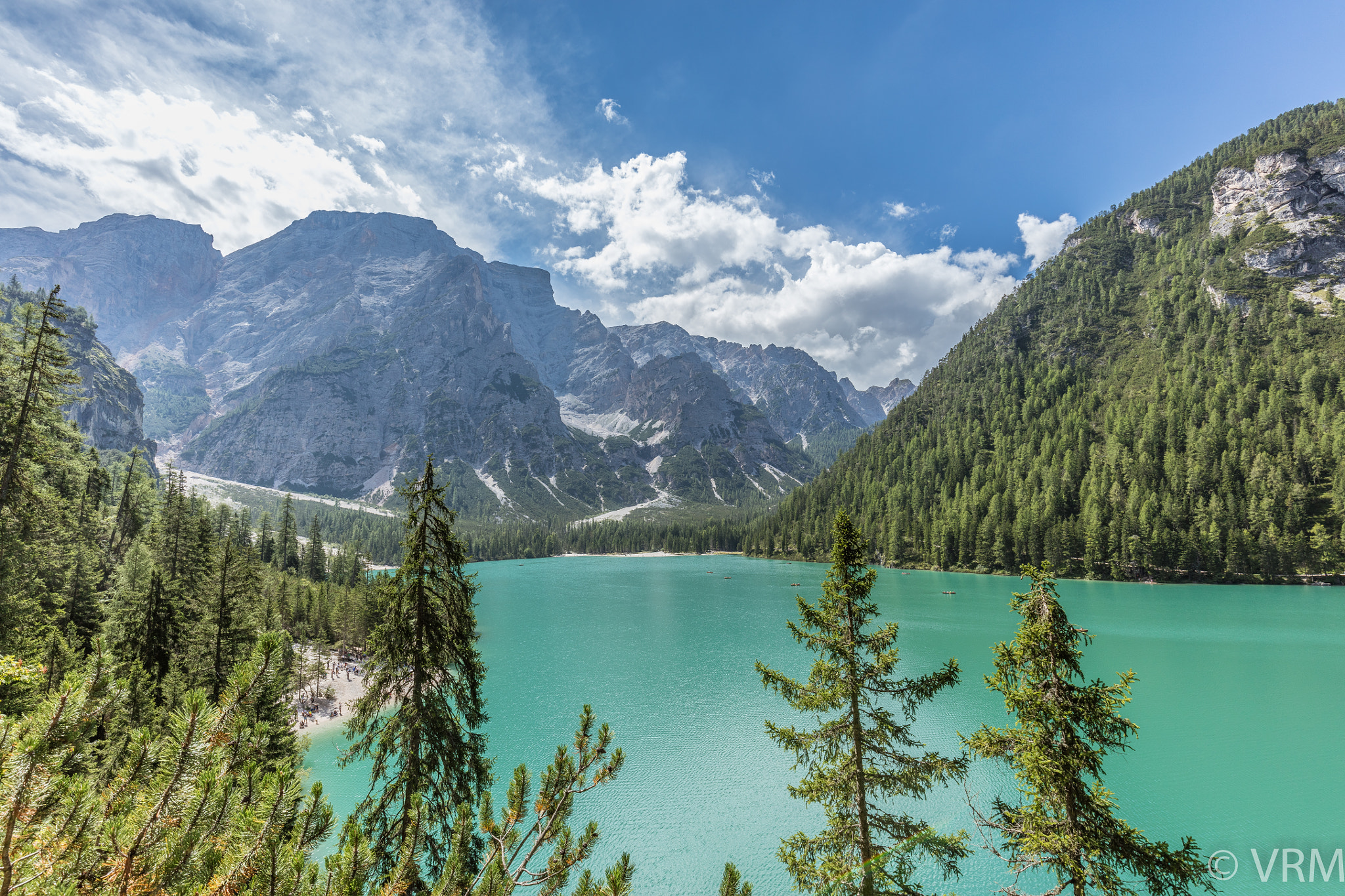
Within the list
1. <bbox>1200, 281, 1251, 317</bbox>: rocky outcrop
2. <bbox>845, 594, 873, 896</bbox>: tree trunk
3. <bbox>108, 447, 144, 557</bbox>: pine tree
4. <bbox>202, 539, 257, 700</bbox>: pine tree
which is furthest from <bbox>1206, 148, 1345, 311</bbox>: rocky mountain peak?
<bbox>108, 447, 144, 557</bbox>: pine tree

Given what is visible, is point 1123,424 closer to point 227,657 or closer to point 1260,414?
point 1260,414

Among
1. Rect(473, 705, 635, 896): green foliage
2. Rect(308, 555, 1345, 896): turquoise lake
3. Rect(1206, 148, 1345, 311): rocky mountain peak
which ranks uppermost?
Rect(1206, 148, 1345, 311): rocky mountain peak

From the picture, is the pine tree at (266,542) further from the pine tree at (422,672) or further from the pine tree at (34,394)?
the pine tree at (422,672)

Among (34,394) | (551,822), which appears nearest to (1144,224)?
(551,822)

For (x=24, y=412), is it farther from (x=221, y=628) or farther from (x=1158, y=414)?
(x=1158, y=414)

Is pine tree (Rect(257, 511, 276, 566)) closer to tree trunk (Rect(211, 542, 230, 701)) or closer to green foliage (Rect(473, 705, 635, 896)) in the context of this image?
tree trunk (Rect(211, 542, 230, 701))

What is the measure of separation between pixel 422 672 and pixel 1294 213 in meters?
237

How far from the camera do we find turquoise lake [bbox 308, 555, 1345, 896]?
2239 cm

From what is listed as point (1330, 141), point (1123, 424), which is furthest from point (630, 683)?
point (1330, 141)

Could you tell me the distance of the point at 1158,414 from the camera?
117m

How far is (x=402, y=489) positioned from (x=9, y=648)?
15.4 m

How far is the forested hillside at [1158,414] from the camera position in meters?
91.5

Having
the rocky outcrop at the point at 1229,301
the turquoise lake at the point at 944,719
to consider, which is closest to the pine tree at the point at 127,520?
the turquoise lake at the point at 944,719

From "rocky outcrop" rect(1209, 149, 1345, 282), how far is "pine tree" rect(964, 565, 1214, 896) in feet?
677
